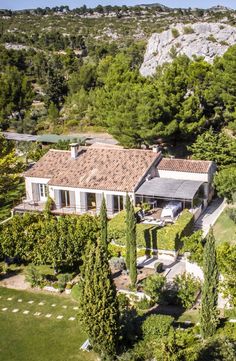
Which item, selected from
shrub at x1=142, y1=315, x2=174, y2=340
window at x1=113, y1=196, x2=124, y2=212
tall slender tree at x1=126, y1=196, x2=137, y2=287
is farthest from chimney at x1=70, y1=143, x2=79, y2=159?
shrub at x1=142, y1=315, x2=174, y2=340

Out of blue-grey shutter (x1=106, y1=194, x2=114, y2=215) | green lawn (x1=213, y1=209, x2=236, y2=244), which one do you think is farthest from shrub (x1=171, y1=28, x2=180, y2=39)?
blue-grey shutter (x1=106, y1=194, x2=114, y2=215)

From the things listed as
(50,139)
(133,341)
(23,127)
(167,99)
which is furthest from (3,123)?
(133,341)

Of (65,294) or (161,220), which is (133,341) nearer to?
(65,294)

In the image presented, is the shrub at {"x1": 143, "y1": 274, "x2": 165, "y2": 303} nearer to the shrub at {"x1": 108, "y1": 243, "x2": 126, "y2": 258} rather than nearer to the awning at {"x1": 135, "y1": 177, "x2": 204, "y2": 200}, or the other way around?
the shrub at {"x1": 108, "y1": 243, "x2": 126, "y2": 258}

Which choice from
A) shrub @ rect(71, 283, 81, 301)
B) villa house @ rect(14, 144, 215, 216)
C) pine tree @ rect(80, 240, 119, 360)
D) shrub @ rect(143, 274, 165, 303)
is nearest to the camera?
pine tree @ rect(80, 240, 119, 360)

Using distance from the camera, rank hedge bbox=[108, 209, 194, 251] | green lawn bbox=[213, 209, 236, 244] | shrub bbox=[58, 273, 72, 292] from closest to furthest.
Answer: shrub bbox=[58, 273, 72, 292]
hedge bbox=[108, 209, 194, 251]
green lawn bbox=[213, 209, 236, 244]

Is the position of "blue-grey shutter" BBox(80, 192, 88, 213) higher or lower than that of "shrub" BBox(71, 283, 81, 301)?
higher

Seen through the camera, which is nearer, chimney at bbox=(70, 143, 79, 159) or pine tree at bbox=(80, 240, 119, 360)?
pine tree at bbox=(80, 240, 119, 360)

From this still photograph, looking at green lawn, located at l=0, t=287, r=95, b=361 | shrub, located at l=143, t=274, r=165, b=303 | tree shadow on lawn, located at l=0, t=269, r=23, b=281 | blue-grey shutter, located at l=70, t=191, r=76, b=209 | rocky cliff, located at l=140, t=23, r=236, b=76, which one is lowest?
tree shadow on lawn, located at l=0, t=269, r=23, b=281

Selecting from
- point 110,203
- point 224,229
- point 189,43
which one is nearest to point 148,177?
point 110,203
